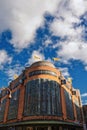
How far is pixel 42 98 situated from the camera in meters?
34.1

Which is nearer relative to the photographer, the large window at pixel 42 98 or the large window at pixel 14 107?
the large window at pixel 42 98

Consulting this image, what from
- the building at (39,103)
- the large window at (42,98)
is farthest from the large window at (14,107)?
the large window at (42,98)

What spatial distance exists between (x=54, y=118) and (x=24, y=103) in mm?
7990

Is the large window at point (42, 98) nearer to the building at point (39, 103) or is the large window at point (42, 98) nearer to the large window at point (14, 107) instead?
the building at point (39, 103)

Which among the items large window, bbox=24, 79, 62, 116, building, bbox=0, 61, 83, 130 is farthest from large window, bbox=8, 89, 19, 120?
large window, bbox=24, 79, 62, 116

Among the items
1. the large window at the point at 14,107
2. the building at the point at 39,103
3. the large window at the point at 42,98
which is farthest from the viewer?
the large window at the point at 14,107

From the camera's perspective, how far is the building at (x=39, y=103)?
3178 centimetres

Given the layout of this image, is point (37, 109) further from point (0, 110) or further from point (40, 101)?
point (0, 110)

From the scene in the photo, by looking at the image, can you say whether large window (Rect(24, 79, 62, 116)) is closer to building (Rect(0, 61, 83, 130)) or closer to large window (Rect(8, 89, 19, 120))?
building (Rect(0, 61, 83, 130))

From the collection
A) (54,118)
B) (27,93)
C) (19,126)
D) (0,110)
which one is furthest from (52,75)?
(0,110)

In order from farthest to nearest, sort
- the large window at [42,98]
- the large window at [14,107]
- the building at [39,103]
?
the large window at [14,107] → the large window at [42,98] → the building at [39,103]

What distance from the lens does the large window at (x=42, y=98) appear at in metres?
32.9

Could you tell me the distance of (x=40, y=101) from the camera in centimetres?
3369

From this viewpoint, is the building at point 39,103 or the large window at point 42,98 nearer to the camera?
the building at point 39,103
